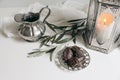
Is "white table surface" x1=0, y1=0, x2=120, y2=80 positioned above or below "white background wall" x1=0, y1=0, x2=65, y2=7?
below

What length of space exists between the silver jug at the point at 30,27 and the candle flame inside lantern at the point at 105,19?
0.17 metres

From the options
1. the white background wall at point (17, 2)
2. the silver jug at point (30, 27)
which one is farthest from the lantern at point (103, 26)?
the white background wall at point (17, 2)

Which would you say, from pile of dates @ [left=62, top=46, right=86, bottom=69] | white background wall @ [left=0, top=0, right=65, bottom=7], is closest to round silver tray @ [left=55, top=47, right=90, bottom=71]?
pile of dates @ [left=62, top=46, right=86, bottom=69]

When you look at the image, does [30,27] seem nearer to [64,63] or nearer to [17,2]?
[64,63]

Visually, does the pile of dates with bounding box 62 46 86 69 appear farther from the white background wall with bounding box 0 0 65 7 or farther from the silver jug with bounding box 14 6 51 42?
the white background wall with bounding box 0 0 65 7

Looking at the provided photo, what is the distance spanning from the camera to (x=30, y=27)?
65 cm

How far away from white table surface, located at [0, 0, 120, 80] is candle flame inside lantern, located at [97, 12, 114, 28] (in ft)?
0.31

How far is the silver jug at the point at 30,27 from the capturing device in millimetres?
653

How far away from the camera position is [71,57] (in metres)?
0.61

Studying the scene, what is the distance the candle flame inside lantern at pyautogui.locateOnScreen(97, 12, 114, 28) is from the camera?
598mm

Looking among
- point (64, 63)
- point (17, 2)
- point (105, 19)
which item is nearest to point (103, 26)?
point (105, 19)

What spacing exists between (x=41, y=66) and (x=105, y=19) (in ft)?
0.71

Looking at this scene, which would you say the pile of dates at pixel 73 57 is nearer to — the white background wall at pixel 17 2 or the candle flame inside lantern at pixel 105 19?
the candle flame inside lantern at pixel 105 19

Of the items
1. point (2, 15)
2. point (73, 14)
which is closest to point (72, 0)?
point (73, 14)
